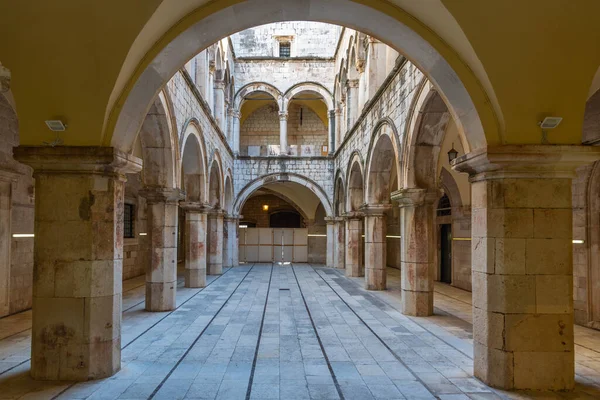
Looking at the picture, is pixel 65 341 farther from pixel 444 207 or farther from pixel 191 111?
pixel 444 207

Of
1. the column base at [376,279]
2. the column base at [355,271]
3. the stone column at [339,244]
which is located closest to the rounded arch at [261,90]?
the stone column at [339,244]

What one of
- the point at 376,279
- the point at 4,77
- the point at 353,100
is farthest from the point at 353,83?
the point at 4,77

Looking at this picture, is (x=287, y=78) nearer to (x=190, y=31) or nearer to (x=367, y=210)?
(x=367, y=210)

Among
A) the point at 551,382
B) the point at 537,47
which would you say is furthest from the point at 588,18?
the point at 551,382

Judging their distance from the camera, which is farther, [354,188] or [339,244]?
[339,244]

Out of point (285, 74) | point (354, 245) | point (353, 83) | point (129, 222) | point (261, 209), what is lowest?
point (354, 245)

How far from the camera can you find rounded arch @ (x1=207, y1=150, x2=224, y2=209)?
14.9 m

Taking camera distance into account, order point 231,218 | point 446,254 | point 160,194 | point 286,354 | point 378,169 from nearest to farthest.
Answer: point 286,354 < point 160,194 < point 378,169 < point 446,254 < point 231,218

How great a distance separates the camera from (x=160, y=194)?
348 inches

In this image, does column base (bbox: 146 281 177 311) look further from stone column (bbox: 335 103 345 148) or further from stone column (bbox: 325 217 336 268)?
stone column (bbox: 335 103 345 148)

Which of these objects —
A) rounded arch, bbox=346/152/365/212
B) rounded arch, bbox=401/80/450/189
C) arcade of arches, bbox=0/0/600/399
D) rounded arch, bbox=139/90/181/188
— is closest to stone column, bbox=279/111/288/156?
rounded arch, bbox=346/152/365/212

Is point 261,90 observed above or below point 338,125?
above

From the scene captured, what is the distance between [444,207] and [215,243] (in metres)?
7.97

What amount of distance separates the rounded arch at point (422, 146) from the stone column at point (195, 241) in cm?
560
